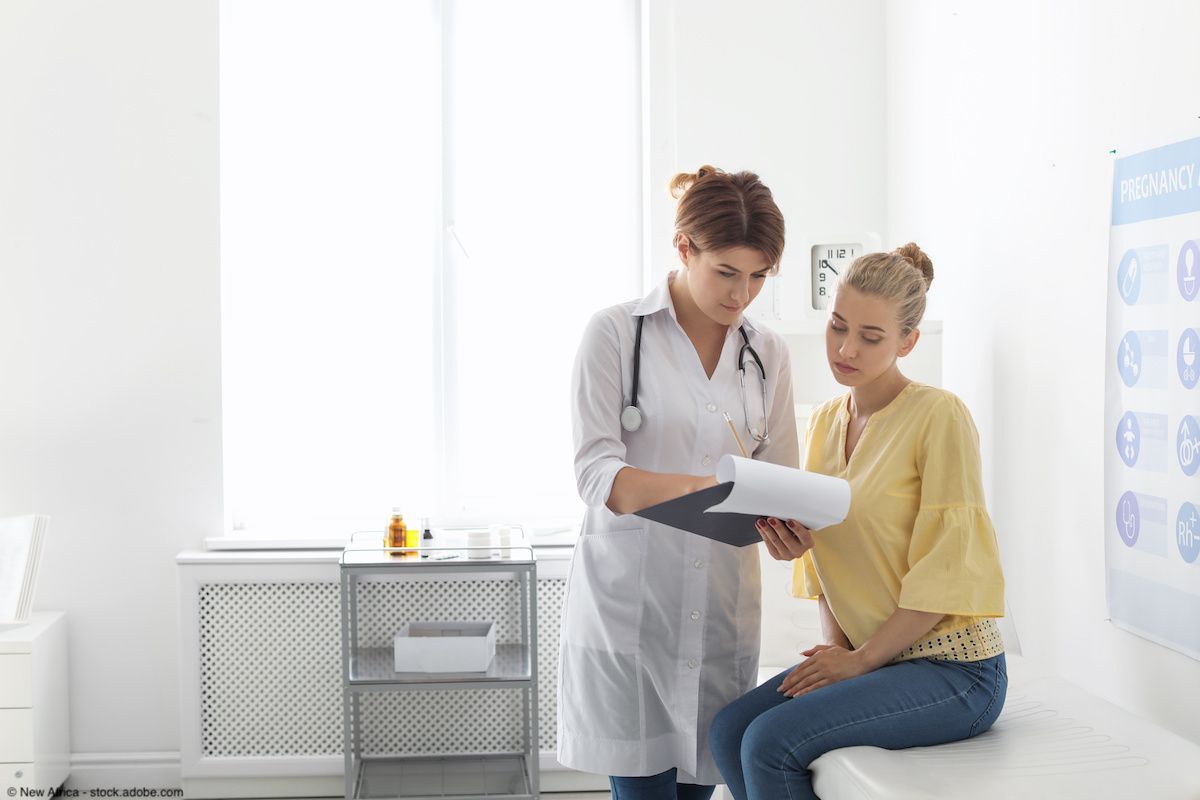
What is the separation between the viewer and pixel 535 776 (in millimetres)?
2674

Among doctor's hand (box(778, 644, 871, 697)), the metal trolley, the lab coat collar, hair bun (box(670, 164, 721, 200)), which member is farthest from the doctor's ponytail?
the metal trolley

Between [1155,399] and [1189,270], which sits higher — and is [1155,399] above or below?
below

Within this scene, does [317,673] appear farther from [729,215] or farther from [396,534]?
[729,215]

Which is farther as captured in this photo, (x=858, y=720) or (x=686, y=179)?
(x=686, y=179)

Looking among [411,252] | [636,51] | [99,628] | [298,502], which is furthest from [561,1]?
[99,628]

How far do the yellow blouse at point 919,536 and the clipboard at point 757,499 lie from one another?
198mm

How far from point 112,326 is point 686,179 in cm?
200

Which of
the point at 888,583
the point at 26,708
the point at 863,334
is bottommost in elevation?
the point at 26,708

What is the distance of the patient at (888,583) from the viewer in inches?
59.0

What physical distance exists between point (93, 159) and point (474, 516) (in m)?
1.50

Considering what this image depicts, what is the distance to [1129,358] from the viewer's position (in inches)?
72.1

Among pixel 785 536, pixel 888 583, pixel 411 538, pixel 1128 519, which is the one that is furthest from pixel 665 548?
pixel 411 538

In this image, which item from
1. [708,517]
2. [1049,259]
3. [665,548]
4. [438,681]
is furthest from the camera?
[438,681]

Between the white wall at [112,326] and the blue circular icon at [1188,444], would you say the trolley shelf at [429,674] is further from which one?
the blue circular icon at [1188,444]
